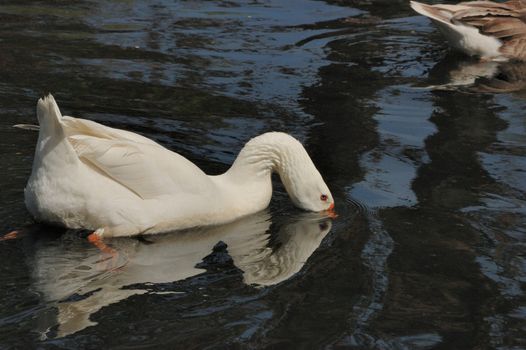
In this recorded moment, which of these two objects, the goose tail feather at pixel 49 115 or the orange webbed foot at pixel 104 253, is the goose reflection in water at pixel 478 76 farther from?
the goose tail feather at pixel 49 115

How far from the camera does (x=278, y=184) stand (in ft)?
25.2

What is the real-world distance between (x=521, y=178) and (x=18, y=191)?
3.78 meters

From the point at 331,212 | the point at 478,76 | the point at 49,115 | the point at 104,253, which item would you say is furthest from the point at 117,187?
the point at 478,76

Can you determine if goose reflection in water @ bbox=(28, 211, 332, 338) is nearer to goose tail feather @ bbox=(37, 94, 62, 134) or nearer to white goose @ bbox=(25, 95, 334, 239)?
white goose @ bbox=(25, 95, 334, 239)

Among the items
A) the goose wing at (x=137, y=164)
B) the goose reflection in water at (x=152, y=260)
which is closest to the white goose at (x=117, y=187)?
the goose wing at (x=137, y=164)

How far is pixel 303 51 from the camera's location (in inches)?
437

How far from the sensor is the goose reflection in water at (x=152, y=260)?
17.8 ft

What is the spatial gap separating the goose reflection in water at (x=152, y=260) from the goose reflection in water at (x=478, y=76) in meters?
3.80

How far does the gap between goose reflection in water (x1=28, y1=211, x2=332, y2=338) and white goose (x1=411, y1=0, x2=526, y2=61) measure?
4.93 m

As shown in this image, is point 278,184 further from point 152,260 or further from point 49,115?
point 49,115

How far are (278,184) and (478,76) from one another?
384cm

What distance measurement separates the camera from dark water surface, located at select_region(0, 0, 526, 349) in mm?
5340

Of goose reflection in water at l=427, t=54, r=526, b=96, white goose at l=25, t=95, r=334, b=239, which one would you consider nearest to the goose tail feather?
white goose at l=25, t=95, r=334, b=239

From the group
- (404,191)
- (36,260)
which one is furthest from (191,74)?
(36,260)
